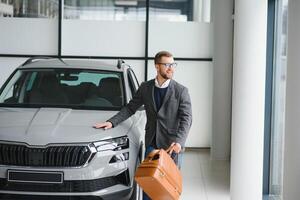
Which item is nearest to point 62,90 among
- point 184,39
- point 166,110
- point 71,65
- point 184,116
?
point 71,65

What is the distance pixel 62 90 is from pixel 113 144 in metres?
1.39

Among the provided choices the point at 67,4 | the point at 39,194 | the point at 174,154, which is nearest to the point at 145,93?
the point at 174,154

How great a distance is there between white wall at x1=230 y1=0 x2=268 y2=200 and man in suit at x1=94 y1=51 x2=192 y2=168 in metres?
1.08

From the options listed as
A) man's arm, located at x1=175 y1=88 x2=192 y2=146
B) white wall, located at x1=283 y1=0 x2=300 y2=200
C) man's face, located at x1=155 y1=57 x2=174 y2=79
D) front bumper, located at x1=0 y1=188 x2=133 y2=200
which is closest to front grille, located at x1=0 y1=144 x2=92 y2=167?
front bumper, located at x1=0 y1=188 x2=133 y2=200

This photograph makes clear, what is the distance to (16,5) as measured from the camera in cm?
967

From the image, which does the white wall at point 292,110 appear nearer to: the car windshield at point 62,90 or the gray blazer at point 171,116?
the gray blazer at point 171,116

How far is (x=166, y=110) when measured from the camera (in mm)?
4801

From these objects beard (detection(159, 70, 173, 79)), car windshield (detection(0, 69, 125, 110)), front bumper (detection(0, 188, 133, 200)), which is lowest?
front bumper (detection(0, 188, 133, 200))

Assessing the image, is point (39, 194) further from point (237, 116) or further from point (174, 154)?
point (237, 116)

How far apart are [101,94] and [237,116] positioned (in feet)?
5.05

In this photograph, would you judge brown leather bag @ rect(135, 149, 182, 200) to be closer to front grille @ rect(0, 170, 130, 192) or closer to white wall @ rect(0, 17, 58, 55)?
front grille @ rect(0, 170, 130, 192)

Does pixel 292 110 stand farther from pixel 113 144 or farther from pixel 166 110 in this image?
pixel 113 144

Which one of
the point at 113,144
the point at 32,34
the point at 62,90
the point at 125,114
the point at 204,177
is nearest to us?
the point at 113,144

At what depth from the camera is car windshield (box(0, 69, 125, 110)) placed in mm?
6020
